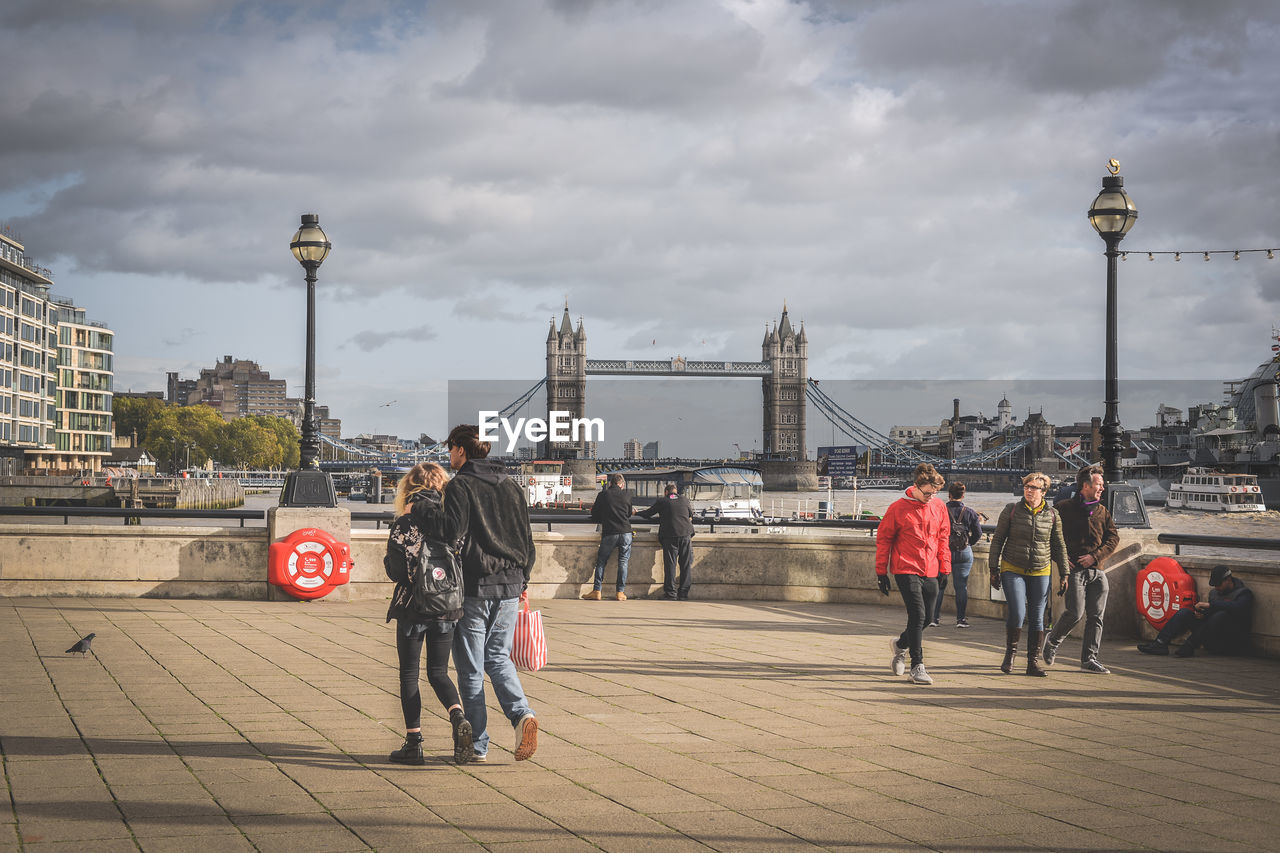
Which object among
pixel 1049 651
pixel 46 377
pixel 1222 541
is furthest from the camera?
pixel 46 377

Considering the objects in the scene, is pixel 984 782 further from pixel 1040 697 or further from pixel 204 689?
pixel 204 689

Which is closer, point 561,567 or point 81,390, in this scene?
point 561,567

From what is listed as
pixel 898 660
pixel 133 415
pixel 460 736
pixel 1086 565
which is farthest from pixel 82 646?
pixel 133 415

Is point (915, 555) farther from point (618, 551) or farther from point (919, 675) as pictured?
point (618, 551)

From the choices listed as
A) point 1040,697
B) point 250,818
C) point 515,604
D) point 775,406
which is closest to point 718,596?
point 1040,697

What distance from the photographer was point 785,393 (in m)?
182

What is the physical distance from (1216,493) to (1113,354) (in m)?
87.8

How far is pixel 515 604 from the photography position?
652 cm

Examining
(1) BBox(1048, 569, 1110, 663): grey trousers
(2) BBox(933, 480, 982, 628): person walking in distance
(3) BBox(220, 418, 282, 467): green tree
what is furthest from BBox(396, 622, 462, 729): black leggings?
(3) BBox(220, 418, 282, 467): green tree

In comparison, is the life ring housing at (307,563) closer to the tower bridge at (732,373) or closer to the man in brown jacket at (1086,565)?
the man in brown jacket at (1086,565)

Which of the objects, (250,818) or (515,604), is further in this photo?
(515,604)

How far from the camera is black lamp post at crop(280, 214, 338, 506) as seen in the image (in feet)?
46.3

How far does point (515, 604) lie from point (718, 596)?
9853mm

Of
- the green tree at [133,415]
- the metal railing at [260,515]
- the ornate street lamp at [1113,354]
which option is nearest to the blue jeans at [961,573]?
the metal railing at [260,515]
